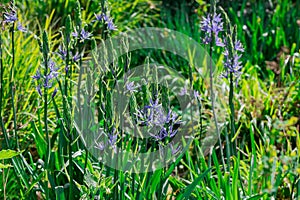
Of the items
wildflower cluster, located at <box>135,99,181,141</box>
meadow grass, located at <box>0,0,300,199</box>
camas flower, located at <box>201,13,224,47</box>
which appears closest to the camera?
wildflower cluster, located at <box>135,99,181,141</box>

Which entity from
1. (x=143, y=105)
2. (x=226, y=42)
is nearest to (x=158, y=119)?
(x=143, y=105)

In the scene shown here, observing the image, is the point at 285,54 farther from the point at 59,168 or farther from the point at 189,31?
the point at 59,168

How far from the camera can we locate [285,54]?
17.4ft

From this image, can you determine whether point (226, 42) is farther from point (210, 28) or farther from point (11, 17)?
point (11, 17)

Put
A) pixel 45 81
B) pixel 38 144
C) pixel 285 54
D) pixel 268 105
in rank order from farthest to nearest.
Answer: pixel 285 54 → pixel 268 105 → pixel 38 144 → pixel 45 81

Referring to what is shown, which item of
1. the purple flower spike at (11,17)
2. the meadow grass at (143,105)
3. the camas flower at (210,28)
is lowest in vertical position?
the meadow grass at (143,105)

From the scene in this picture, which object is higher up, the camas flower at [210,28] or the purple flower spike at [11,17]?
the purple flower spike at [11,17]

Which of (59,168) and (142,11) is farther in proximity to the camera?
(142,11)

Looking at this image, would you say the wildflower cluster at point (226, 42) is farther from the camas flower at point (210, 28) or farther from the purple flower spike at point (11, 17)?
the purple flower spike at point (11, 17)

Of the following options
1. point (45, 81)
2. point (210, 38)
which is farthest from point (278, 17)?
point (45, 81)

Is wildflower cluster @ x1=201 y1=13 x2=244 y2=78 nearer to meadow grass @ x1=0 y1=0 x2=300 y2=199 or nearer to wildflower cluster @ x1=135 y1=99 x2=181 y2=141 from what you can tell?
meadow grass @ x1=0 y1=0 x2=300 y2=199

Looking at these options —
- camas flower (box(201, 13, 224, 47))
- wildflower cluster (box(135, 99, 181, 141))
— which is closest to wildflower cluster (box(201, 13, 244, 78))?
camas flower (box(201, 13, 224, 47))

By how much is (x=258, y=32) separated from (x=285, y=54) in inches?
22.9

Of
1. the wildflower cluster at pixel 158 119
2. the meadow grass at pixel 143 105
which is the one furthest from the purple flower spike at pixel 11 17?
the wildflower cluster at pixel 158 119
